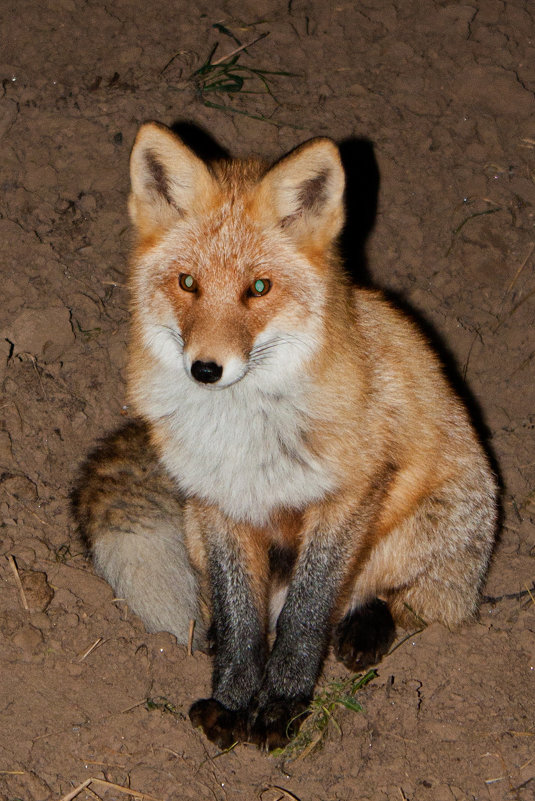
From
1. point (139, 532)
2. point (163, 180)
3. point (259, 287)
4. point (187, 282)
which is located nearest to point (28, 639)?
point (139, 532)

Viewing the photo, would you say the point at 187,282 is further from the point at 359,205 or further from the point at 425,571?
the point at 359,205

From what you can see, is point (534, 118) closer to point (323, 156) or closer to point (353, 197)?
point (353, 197)

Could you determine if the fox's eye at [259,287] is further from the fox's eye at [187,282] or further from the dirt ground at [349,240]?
the dirt ground at [349,240]

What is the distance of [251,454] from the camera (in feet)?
11.4

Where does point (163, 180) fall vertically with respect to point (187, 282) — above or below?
above

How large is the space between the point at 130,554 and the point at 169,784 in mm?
1024

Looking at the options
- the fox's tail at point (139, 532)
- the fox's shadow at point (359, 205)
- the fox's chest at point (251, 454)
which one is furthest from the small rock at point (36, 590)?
the fox's shadow at point (359, 205)

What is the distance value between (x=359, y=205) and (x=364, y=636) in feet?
10.1

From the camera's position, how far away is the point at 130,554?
395cm

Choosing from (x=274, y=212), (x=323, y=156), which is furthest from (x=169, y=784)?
(x=323, y=156)

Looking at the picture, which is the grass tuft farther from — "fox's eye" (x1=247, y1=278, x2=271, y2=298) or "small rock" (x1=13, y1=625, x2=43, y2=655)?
"fox's eye" (x1=247, y1=278, x2=271, y2=298)

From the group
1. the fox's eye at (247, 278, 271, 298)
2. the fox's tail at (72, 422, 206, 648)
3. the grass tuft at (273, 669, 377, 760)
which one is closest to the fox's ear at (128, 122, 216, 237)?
the fox's eye at (247, 278, 271, 298)

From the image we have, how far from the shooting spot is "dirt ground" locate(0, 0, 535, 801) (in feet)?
11.8

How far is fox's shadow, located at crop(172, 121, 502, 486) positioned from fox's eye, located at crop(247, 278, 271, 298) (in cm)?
236
